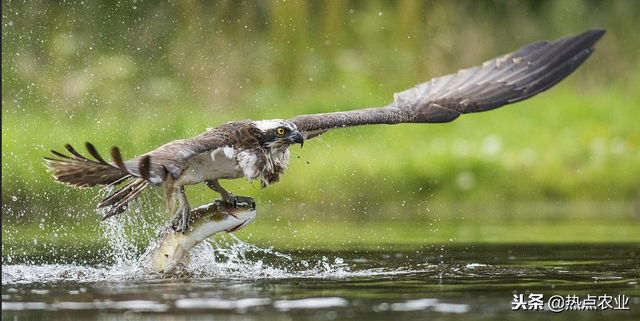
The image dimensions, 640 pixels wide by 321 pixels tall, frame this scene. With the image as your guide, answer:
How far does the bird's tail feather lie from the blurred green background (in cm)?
414

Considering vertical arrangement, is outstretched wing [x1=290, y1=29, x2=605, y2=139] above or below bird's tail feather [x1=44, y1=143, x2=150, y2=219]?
above

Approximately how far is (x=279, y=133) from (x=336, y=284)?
7.76ft

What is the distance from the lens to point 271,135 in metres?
12.8

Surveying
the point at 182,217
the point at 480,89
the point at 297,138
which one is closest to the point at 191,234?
the point at 182,217

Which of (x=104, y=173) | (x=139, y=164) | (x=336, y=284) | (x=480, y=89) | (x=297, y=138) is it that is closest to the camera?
(x=139, y=164)

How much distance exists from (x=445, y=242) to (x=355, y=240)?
1271 mm

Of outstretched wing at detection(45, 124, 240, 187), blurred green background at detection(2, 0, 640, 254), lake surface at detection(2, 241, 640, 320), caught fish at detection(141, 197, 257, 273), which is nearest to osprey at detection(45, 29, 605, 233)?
outstretched wing at detection(45, 124, 240, 187)

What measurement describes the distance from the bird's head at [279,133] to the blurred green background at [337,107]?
4.32 meters

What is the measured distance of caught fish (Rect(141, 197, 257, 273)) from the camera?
479 inches

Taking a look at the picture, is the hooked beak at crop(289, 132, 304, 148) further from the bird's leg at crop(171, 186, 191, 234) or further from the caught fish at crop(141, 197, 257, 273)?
the bird's leg at crop(171, 186, 191, 234)

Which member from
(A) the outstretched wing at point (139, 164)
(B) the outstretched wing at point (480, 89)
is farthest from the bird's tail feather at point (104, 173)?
(B) the outstretched wing at point (480, 89)

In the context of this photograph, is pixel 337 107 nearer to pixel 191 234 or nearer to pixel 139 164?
pixel 191 234

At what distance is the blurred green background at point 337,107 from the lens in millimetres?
20984

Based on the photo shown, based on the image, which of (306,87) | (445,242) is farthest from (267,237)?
(306,87)
